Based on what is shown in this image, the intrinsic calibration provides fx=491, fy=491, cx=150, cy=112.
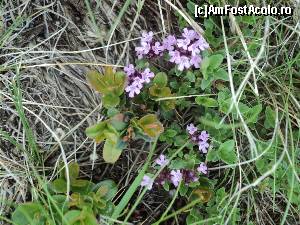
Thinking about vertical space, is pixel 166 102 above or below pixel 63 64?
below

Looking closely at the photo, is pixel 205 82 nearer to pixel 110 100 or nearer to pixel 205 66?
pixel 205 66

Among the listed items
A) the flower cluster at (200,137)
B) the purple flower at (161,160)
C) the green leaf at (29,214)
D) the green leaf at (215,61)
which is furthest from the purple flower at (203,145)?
the green leaf at (29,214)

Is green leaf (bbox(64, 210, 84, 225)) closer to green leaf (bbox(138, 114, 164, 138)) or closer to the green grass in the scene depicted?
the green grass

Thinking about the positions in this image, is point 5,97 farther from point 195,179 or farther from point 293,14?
point 293,14

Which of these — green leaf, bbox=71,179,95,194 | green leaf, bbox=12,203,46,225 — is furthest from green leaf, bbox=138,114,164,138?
green leaf, bbox=12,203,46,225

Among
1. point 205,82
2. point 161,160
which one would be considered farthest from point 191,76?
point 161,160

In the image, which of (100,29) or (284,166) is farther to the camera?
(100,29)

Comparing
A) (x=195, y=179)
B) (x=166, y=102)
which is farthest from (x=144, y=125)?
(x=195, y=179)
